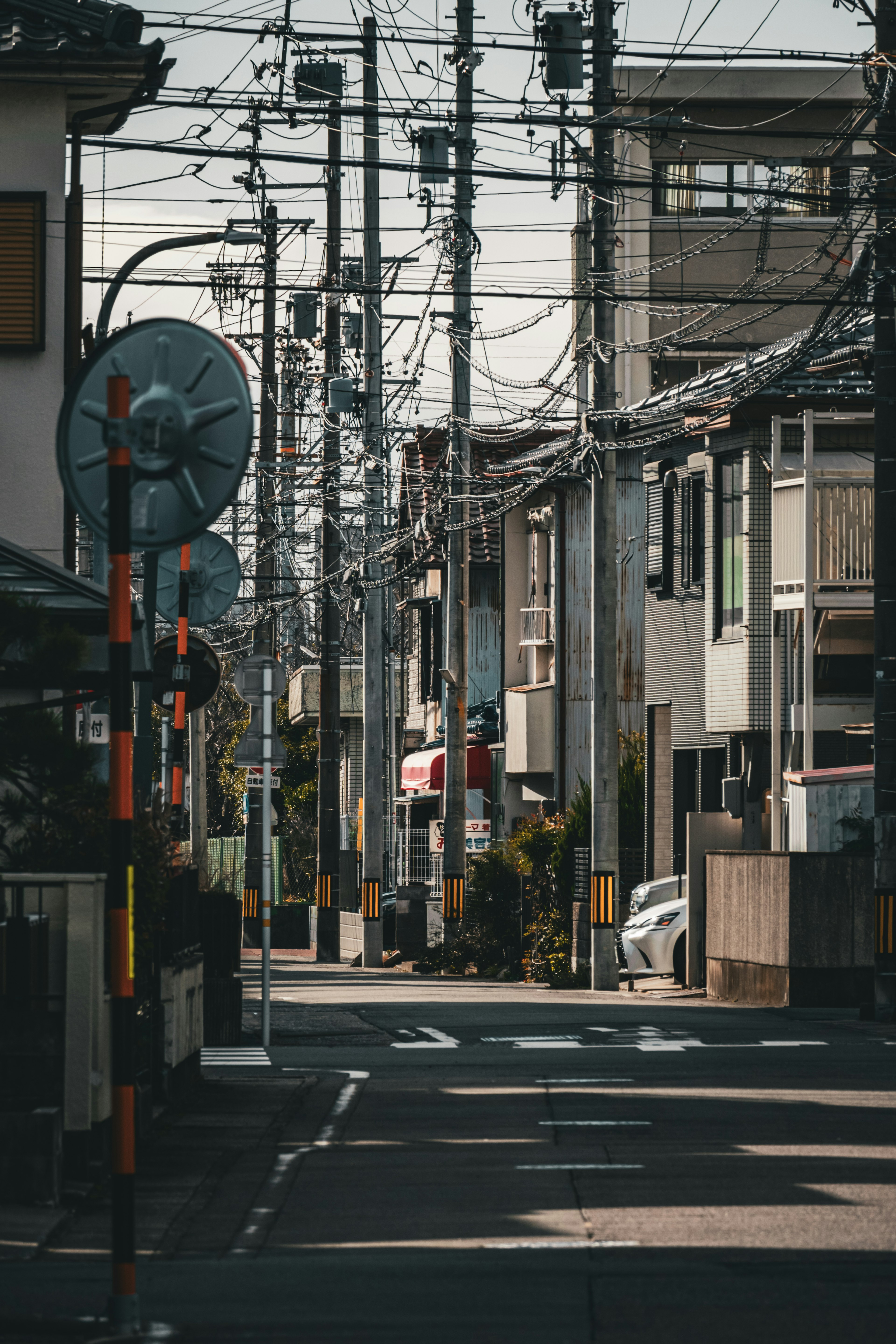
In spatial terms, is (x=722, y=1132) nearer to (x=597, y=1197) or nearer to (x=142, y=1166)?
(x=597, y=1197)

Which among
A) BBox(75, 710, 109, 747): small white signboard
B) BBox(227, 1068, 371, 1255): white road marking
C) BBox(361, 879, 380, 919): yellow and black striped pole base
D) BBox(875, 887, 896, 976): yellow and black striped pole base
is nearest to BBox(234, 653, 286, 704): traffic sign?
BBox(75, 710, 109, 747): small white signboard

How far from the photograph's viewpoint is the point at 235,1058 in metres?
16.6

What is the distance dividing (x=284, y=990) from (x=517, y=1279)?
1863 centimetres

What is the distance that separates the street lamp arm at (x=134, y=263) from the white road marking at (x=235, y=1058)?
749 centimetres

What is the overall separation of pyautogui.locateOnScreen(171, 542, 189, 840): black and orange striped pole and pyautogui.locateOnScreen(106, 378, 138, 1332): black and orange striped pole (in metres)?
7.91

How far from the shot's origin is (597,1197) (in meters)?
9.56

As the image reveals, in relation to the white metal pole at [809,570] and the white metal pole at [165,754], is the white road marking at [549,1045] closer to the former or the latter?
the white metal pole at [165,754]

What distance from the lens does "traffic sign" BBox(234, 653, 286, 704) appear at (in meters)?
17.9

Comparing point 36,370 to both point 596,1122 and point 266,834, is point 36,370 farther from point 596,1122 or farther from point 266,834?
point 596,1122

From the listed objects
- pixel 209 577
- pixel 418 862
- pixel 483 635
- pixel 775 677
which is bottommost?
pixel 418 862

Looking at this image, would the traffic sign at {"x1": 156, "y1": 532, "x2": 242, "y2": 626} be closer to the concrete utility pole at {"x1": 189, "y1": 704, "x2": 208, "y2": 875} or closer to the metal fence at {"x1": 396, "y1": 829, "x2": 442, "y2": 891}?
the concrete utility pole at {"x1": 189, "y1": 704, "x2": 208, "y2": 875}

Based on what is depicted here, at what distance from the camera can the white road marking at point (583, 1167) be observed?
1033 centimetres

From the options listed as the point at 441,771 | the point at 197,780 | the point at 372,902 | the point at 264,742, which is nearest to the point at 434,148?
the point at 264,742

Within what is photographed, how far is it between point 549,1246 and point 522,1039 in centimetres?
978
